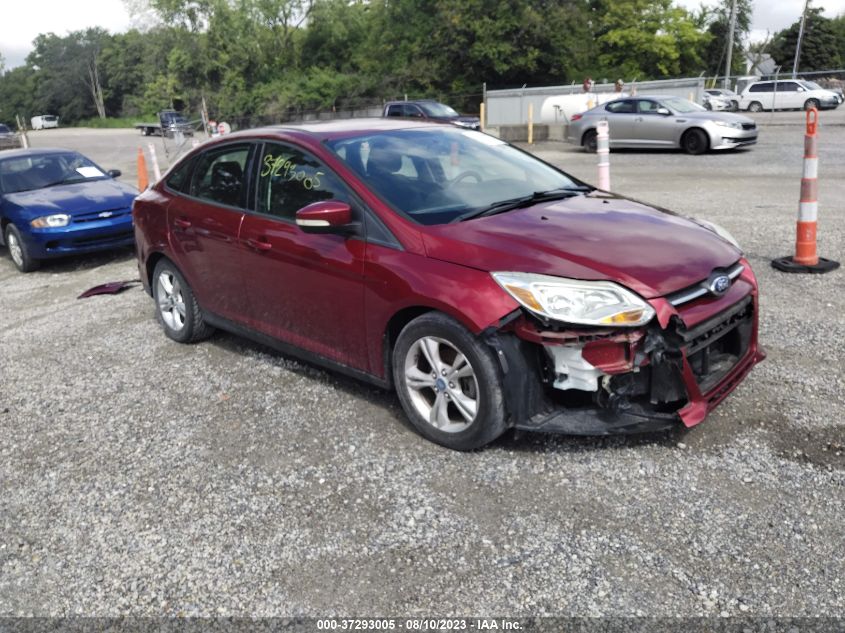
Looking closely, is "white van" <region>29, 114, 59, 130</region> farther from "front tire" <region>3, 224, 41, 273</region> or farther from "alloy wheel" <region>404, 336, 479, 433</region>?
"alloy wheel" <region>404, 336, 479, 433</region>

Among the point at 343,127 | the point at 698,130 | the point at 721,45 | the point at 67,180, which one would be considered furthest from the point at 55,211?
the point at 721,45

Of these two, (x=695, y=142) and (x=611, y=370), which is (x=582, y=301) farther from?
(x=695, y=142)

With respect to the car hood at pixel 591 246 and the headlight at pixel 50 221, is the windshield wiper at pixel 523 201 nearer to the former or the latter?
the car hood at pixel 591 246

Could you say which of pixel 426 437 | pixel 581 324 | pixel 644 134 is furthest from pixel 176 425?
pixel 644 134

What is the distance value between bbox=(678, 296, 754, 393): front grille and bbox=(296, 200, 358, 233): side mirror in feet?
5.76

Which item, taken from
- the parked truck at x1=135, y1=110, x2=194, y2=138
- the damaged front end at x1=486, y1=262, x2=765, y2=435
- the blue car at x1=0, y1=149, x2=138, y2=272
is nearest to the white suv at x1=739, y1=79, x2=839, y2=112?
the parked truck at x1=135, y1=110, x2=194, y2=138

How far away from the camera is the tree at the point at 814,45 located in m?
78.2

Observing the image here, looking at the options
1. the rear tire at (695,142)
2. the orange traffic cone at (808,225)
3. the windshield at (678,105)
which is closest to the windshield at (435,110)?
the windshield at (678,105)

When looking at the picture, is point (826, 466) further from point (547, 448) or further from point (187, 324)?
point (187, 324)

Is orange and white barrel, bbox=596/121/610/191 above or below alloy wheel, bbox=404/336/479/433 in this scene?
above

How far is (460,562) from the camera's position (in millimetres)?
2992

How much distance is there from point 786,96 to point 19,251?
3531 cm

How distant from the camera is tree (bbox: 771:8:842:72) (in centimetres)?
7825

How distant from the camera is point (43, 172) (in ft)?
34.0
